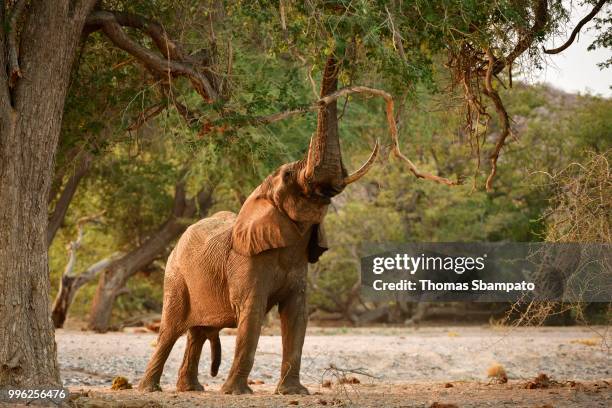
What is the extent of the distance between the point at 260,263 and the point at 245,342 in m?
0.90

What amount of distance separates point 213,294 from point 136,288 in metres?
26.5

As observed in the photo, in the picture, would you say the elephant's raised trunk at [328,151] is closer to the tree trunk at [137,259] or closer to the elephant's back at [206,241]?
the elephant's back at [206,241]

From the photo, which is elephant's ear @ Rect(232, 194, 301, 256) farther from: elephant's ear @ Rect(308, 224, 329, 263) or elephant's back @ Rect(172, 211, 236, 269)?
elephant's back @ Rect(172, 211, 236, 269)

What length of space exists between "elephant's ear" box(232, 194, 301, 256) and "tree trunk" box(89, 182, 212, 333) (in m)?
16.4

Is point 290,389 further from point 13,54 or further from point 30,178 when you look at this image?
point 13,54

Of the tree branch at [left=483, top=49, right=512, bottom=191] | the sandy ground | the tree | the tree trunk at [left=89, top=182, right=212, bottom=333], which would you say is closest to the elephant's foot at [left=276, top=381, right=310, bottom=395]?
the sandy ground

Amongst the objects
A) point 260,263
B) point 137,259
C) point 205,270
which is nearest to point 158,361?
point 205,270

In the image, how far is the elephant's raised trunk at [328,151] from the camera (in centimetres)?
1054

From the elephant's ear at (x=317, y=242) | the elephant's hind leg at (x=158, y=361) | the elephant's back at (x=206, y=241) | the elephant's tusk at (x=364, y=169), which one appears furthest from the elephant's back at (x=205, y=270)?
the elephant's tusk at (x=364, y=169)

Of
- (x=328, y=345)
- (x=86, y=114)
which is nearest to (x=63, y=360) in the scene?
(x=328, y=345)

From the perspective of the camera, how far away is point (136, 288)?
3875 centimetres

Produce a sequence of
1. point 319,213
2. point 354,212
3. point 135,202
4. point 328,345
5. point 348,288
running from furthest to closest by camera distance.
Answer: point 348,288 < point 354,212 < point 135,202 < point 328,345 < point 319,213

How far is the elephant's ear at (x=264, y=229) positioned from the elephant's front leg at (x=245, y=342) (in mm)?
620

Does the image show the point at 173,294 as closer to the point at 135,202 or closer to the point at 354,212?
the point at 135,202
